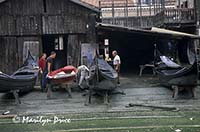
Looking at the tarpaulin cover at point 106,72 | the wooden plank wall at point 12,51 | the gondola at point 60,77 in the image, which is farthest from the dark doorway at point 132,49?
the gondola at point 60,77

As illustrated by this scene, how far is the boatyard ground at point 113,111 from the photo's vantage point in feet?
37.7

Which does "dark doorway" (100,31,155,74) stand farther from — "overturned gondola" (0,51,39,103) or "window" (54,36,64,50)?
"overturned gondola" (0,51,39,103)

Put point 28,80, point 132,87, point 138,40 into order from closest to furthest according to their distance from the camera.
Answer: point 28,80 → point 132,87 → point 138,40

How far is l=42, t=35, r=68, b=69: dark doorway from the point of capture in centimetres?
2748

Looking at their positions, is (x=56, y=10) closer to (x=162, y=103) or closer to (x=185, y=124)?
(x=162, y=103)

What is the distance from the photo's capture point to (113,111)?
14.3 meters

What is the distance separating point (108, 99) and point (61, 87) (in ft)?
10.6

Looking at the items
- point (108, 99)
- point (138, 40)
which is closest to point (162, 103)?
point (108, 99)

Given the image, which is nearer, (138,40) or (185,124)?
(185,124)

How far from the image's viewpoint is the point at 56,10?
24.2 m

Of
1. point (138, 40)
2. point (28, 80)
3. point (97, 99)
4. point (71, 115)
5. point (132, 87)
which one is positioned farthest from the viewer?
point (138, 40)

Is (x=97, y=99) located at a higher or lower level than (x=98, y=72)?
lower

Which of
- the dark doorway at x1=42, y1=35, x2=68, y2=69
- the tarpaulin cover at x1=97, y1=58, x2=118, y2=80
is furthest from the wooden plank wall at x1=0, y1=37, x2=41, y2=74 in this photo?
the tarpaulin cover at x1=97, y1=58, x2=118, y2=80

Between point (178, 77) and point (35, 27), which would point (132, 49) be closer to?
point (35, 27)
